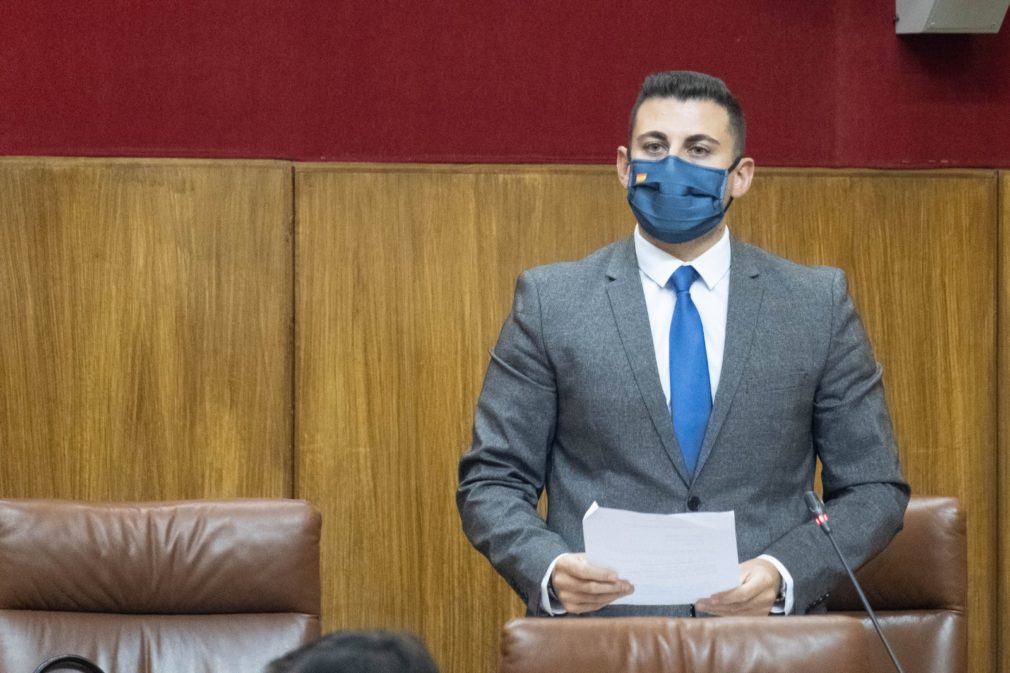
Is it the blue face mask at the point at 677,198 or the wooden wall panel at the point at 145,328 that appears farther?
the wooden wall panel at the point at 145,328

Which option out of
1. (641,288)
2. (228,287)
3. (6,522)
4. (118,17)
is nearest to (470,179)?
(228,287)

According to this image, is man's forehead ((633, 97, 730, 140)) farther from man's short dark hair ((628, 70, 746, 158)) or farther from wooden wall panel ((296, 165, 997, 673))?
wooden wall panel ((296, 165, 997, 673))

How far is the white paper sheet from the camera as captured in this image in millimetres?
2094

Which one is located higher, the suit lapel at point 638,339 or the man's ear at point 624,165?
the man's ear at point 624,165

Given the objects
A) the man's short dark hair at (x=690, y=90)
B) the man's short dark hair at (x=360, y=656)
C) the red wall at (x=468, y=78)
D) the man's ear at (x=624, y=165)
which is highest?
the red wall at (x=468, y=78)

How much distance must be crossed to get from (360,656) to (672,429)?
1.37m

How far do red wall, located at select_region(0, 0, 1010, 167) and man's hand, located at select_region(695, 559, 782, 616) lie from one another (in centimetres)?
180

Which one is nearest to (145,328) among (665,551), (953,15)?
(665,551)

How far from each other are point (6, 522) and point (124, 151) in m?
1.39

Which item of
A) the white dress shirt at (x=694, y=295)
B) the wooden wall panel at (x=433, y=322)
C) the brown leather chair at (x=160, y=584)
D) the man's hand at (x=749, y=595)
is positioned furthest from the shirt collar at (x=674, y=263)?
the wooden wall panel at (x=433, y=322)

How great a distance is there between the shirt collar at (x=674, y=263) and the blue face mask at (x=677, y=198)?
0.04m

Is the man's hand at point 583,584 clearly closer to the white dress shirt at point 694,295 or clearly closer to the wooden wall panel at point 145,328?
the white dress shirt at point 694,295

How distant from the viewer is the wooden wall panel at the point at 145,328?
3.63 meters

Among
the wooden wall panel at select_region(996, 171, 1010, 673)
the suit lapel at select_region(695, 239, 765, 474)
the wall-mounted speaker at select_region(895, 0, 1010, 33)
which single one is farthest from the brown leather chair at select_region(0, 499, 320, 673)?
the wall-mounted speaker at select_region(895, 0, 1010, 33)
